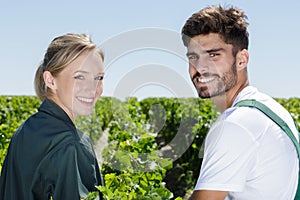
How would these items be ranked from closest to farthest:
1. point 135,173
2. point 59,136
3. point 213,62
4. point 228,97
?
point 59,136 → point 213,62 → point 228,97 → point 135,173

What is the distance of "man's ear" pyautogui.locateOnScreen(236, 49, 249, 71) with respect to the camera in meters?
2.82

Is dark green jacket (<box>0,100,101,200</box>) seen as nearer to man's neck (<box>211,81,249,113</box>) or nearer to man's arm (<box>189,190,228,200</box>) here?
man's arm (<box>189,190,228,200</box>)

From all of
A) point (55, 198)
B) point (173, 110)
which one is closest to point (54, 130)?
point (55, 198)

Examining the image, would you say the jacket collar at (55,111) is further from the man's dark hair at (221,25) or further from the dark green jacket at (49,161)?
the man's dark hair at (221,25)

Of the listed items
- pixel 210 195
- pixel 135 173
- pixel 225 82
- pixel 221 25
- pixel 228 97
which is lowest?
pixel 135 173

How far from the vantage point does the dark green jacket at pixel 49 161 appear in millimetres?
2396

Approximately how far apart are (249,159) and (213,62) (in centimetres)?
72

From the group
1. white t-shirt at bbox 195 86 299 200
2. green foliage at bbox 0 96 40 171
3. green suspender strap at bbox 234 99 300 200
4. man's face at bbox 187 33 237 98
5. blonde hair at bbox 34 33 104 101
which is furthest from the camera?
green foliage at bbox 0 96 40 171

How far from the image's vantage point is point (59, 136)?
8.23ft

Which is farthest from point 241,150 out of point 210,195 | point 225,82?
point 225,82

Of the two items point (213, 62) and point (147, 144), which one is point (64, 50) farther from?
point (147, 144)

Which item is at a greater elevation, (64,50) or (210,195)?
(64,50)

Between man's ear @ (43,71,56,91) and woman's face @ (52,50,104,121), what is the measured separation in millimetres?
17

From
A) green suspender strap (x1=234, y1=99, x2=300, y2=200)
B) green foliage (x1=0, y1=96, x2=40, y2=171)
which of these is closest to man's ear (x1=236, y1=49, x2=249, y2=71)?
green suspender strap (x1=234, y1=99, x2=300, y2=200)
